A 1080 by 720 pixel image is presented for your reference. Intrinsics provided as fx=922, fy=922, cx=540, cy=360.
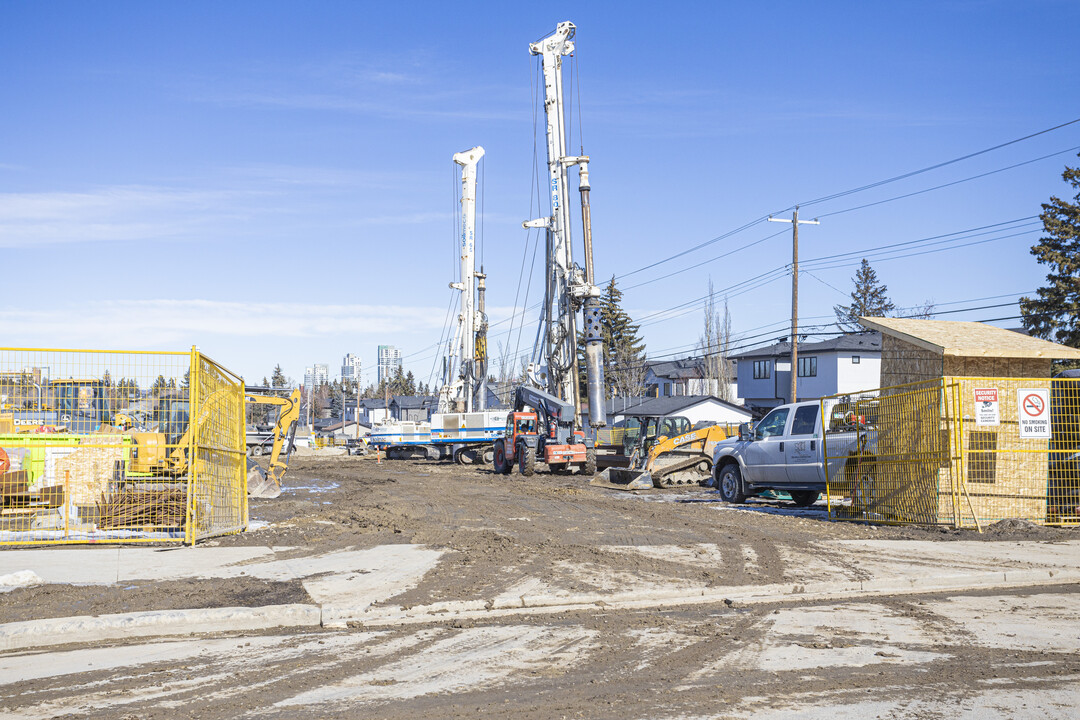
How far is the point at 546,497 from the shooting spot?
902 inches

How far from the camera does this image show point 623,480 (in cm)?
2762

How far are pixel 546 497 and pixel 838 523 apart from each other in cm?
892

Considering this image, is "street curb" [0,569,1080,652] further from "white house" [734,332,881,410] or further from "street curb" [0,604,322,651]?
"white house" [734,332,881,410]

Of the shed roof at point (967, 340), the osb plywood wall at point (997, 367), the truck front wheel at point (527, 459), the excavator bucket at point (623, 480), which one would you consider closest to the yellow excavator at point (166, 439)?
the shed roof at point (967, 340)

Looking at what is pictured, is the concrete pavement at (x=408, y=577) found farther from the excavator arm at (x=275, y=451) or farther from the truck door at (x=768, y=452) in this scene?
the excavator arm at (x=275, y=451)

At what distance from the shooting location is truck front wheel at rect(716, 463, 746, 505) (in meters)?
19.3

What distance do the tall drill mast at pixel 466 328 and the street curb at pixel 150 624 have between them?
43.8m

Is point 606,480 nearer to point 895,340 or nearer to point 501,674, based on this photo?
point 895,340

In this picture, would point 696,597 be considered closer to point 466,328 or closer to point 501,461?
point 501,461

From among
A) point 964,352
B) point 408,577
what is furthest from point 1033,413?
point 408,577

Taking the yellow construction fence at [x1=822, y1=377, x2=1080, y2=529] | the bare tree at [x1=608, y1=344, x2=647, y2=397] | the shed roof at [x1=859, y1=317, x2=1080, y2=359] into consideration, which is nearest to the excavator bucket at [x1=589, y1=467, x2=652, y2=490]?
the shed roof at [x1=859, y1=317, x2=1080, y2=359]

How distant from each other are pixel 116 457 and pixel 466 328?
129 feet

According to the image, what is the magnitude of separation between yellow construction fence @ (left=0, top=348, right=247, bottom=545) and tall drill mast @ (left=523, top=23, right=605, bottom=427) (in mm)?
21827

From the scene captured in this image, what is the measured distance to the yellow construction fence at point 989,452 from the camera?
558 inches
